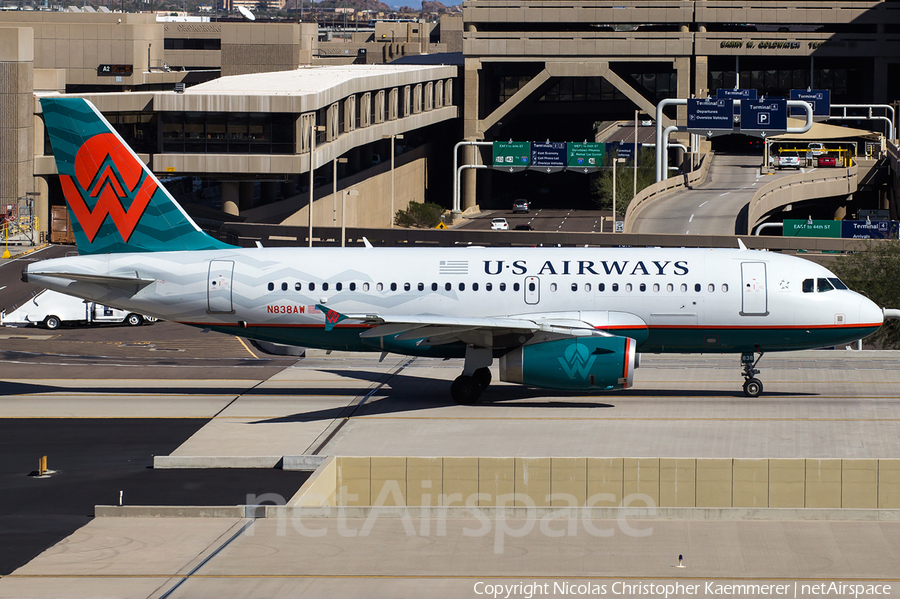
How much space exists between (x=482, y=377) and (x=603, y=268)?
5377mm

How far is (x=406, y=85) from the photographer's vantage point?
12300cm

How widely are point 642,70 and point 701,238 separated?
86257 millimetres

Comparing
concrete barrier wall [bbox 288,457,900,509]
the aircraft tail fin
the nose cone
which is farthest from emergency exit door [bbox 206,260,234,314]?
the nose cone

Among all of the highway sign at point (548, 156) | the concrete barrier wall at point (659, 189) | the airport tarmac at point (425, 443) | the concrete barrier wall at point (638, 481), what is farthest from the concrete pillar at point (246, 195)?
the concrete barrier wall at point (638, 481)

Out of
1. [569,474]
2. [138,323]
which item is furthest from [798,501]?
[138,323]

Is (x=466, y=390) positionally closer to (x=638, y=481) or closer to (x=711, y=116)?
(x=638, y=481)

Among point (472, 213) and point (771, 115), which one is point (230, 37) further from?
point (771, 115)

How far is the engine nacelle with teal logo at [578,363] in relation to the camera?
32.9 metres

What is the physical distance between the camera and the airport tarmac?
19547 millimetres

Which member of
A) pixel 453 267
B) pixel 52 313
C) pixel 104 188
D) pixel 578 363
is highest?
pixel 104 188

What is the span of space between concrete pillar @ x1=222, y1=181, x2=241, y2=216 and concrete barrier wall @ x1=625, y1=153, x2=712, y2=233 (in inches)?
1270

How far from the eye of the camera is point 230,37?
487 feet

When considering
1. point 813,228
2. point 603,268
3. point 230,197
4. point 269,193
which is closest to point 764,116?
point 813,228

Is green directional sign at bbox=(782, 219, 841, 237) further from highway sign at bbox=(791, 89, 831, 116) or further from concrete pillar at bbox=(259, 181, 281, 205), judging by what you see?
concrete pillar at bbox=(259, 181, 281, 205)
